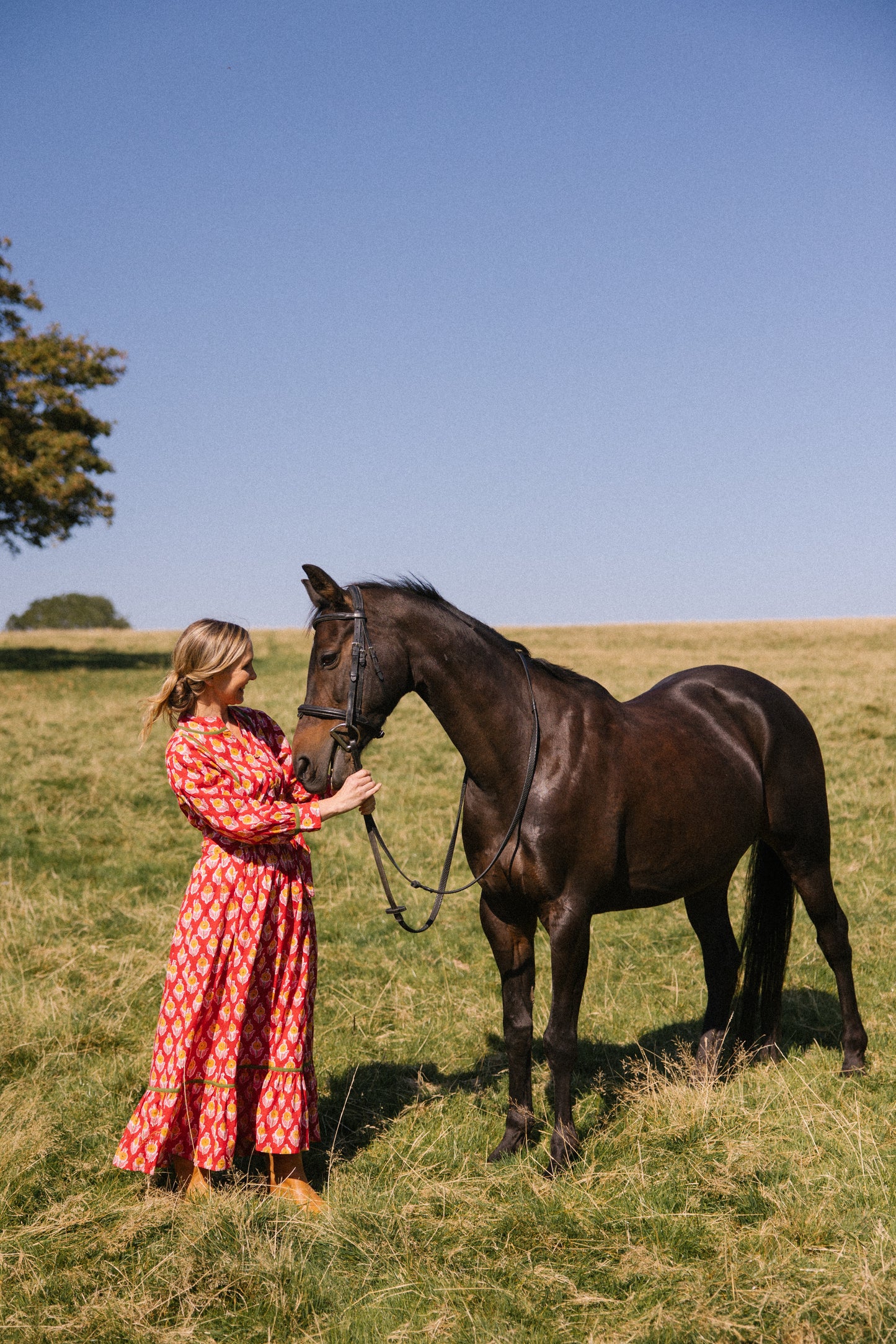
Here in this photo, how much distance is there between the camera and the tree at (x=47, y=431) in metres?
25.8

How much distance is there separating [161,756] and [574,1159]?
35.1ft

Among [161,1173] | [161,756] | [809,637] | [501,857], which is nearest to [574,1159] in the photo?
[501,857]

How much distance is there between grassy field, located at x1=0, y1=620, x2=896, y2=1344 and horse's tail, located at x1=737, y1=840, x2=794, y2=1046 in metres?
0.32

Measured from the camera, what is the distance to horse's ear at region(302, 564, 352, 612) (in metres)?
3.66

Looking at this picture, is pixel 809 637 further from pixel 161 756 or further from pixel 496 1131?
pixel 496 1131

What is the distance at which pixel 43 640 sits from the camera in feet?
115

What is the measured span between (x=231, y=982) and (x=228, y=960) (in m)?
0.09

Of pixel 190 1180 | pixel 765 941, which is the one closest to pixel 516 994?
pixel 190 1180

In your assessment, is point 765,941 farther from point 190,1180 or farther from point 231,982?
point 190,1180

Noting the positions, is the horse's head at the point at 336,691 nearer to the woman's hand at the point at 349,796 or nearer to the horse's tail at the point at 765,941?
the woman's hand at the point at 349,796

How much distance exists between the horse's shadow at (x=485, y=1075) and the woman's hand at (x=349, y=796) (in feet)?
4.91

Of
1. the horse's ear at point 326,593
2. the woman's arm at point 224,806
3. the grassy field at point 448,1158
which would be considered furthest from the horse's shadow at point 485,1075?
the horse's ear at point 326,593

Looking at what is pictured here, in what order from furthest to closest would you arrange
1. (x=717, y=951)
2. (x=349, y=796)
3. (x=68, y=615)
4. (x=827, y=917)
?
1. (x=68, y=615)
2. (x=717, y=951)
3. (x=827, y=917)
4. (x=349, y=796)

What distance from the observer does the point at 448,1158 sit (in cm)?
406
